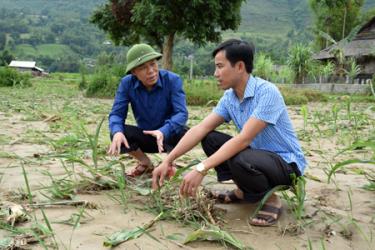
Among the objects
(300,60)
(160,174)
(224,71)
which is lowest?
(160,174)

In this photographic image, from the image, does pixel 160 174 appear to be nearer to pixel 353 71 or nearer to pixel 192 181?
pixel 192 181

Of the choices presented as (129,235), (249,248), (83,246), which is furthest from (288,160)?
(83,246)

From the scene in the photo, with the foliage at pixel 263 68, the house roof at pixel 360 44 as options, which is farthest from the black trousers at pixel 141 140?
the house roof at pixel 360 44

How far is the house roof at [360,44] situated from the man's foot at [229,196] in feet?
71.1

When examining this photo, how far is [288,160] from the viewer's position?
2.22 m

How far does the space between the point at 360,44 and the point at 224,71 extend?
2323cm

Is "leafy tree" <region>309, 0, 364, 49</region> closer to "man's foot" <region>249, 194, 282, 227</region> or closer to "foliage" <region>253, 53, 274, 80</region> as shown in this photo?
"foliage" <region>253, 53, 274, 80</region>

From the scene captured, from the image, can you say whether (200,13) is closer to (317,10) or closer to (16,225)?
(16,225)

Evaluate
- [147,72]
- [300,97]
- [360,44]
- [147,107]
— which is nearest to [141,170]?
[147,107]

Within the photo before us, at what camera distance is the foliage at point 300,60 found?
22.5 meters

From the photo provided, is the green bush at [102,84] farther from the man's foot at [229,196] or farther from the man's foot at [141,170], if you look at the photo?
the man's foot at [229,196]

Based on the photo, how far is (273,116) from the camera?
6.94ft

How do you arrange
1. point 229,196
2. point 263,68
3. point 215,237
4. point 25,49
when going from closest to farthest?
point 215,237 → point 229,196 → point 263,68 → point 25,49

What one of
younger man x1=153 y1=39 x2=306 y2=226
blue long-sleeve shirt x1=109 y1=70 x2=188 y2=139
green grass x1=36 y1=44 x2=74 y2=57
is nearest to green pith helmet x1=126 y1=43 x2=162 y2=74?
blue long-sleeve shirt x1=109 y1=70 x2=188 y2=139
